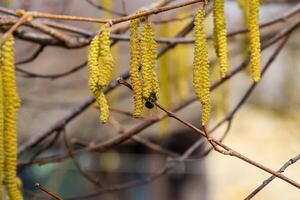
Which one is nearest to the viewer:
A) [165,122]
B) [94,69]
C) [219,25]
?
[94,69]

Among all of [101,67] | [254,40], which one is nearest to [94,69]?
[101,67]

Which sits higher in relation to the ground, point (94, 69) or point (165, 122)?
point (165, 122)

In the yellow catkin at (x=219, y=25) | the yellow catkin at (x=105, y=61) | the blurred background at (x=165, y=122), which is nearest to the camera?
the yellow catkin at (x=105, y=61)

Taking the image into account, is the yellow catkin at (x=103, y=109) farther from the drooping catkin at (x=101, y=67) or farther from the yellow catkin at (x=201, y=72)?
the yellow catkin at (x=201, y=72)

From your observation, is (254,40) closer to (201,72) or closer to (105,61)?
(201,72)

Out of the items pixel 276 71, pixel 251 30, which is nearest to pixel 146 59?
pixel 251 30

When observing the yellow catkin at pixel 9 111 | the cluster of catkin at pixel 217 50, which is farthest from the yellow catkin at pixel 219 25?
the yellow catkin at pixel 9 111
